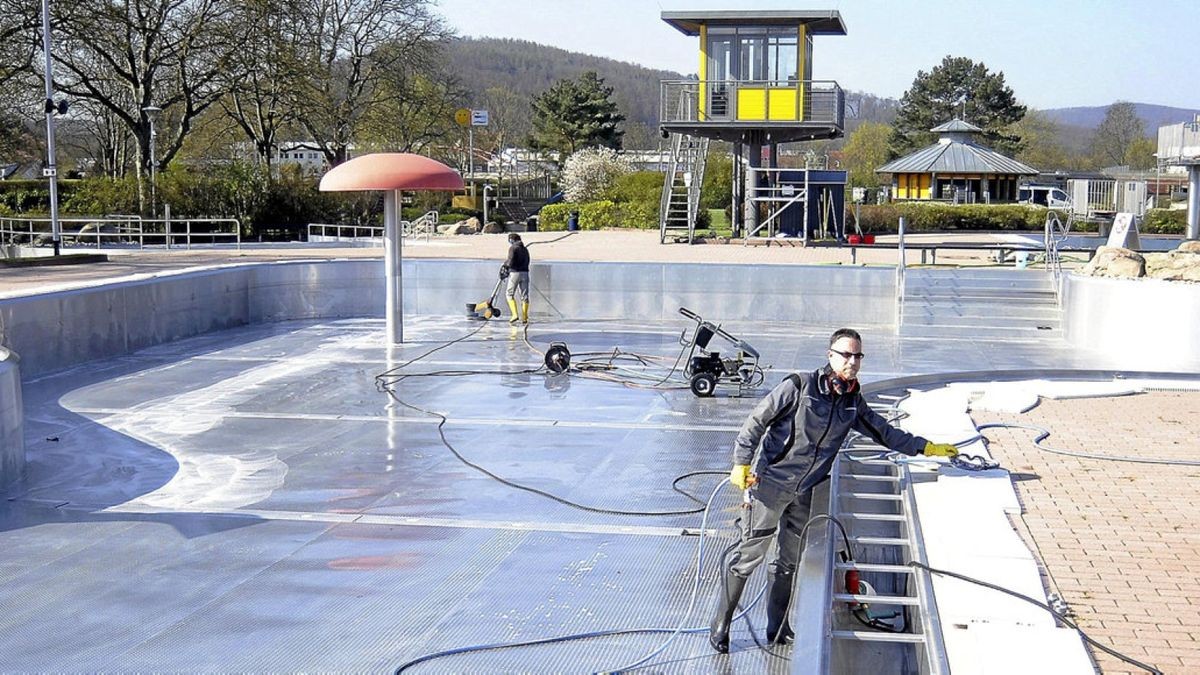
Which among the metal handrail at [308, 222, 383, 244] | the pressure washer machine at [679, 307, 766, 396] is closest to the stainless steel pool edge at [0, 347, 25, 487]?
the pressure washer machine at [679, 307, 766, 396]

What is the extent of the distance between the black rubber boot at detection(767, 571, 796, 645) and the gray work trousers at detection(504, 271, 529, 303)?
15.6 m

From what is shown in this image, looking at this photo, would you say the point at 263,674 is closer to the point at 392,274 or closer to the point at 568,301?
the point at 392,274

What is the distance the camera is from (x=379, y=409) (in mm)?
14188

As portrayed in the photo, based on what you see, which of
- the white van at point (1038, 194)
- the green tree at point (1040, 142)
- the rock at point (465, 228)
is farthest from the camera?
the green tree at point (1040, 142)

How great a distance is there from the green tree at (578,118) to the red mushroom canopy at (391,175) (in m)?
64.3

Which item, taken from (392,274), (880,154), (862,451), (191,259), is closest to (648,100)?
(880,154)

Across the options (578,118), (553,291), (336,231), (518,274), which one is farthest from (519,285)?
(578,118)

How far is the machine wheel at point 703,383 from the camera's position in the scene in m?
14.7

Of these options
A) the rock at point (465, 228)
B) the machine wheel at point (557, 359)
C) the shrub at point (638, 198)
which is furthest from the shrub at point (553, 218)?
the machine wheel at point (557, 359)

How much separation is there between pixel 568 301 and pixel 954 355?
8.94m

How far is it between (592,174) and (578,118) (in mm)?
27974

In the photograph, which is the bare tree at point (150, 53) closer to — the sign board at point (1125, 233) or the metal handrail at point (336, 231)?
the metal handrail at point (336, 231)

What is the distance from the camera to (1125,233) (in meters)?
24.9

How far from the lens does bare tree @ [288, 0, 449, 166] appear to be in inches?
2152
